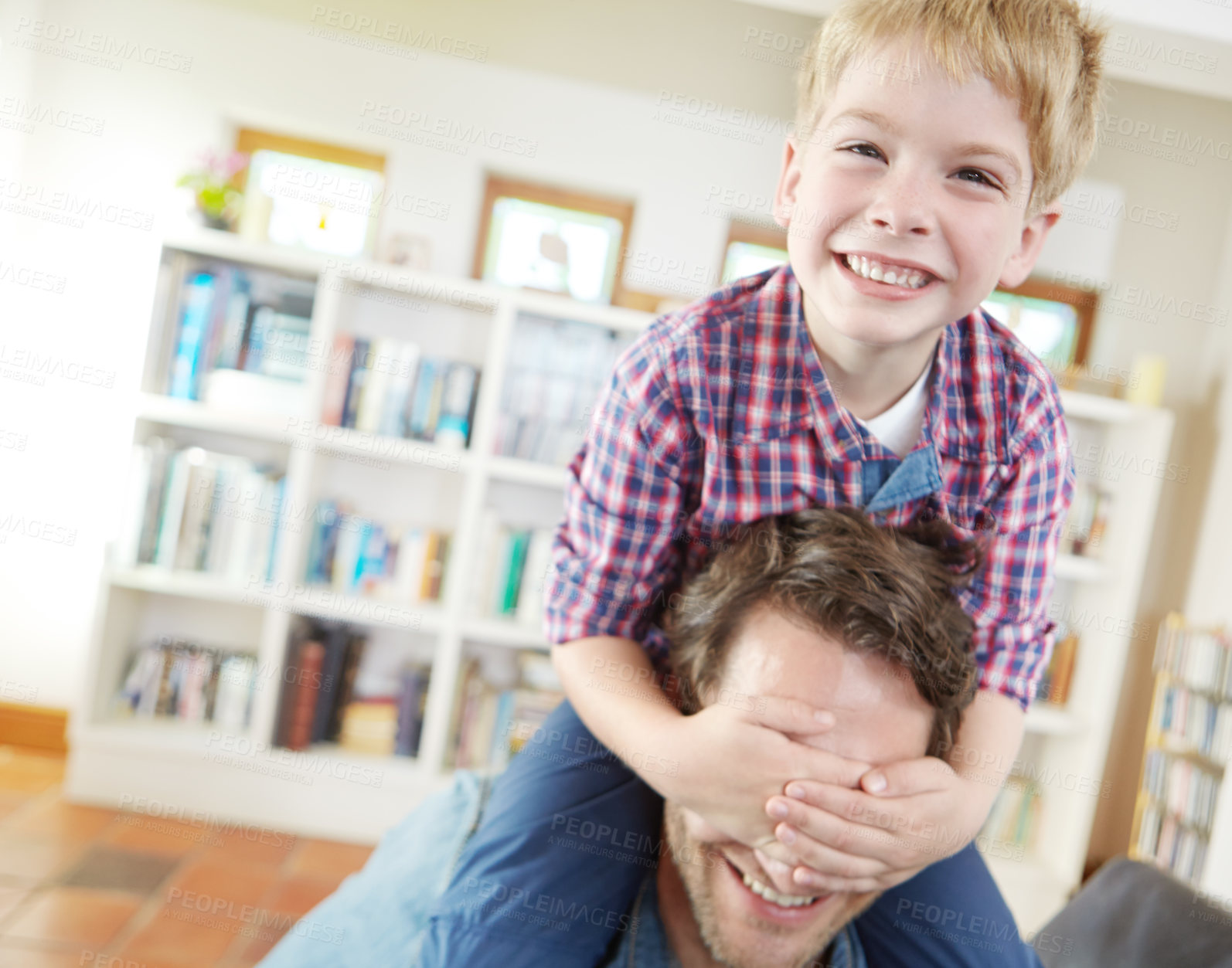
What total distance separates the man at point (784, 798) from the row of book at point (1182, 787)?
2103 millimetres

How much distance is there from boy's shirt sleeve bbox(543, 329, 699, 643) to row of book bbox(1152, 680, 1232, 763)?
91.5 inches

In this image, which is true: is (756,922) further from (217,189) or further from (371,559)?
(217,189)

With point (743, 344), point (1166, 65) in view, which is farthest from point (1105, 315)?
point (743, 344)

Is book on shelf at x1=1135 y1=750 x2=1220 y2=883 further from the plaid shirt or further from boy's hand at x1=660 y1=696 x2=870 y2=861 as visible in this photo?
boy's hand at x1=660 y1=696 x2=870 y2=861

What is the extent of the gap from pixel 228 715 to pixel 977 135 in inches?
111

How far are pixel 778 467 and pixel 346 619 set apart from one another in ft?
6.81

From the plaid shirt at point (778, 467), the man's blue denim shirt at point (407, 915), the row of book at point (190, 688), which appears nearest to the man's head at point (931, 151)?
the plaid shirt at point (778, 467)

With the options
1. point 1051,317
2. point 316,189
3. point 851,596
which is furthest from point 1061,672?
point 316,189

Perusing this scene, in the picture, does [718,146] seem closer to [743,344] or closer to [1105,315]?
[1105,315]

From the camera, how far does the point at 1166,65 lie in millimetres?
2994

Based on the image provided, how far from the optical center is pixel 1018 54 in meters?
0.96

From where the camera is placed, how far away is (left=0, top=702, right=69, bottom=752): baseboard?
3166mm

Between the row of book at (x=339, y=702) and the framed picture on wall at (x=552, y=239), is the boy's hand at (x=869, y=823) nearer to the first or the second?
the row of book at (x=339, y=702)

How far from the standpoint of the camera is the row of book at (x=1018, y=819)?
10.3 feet
